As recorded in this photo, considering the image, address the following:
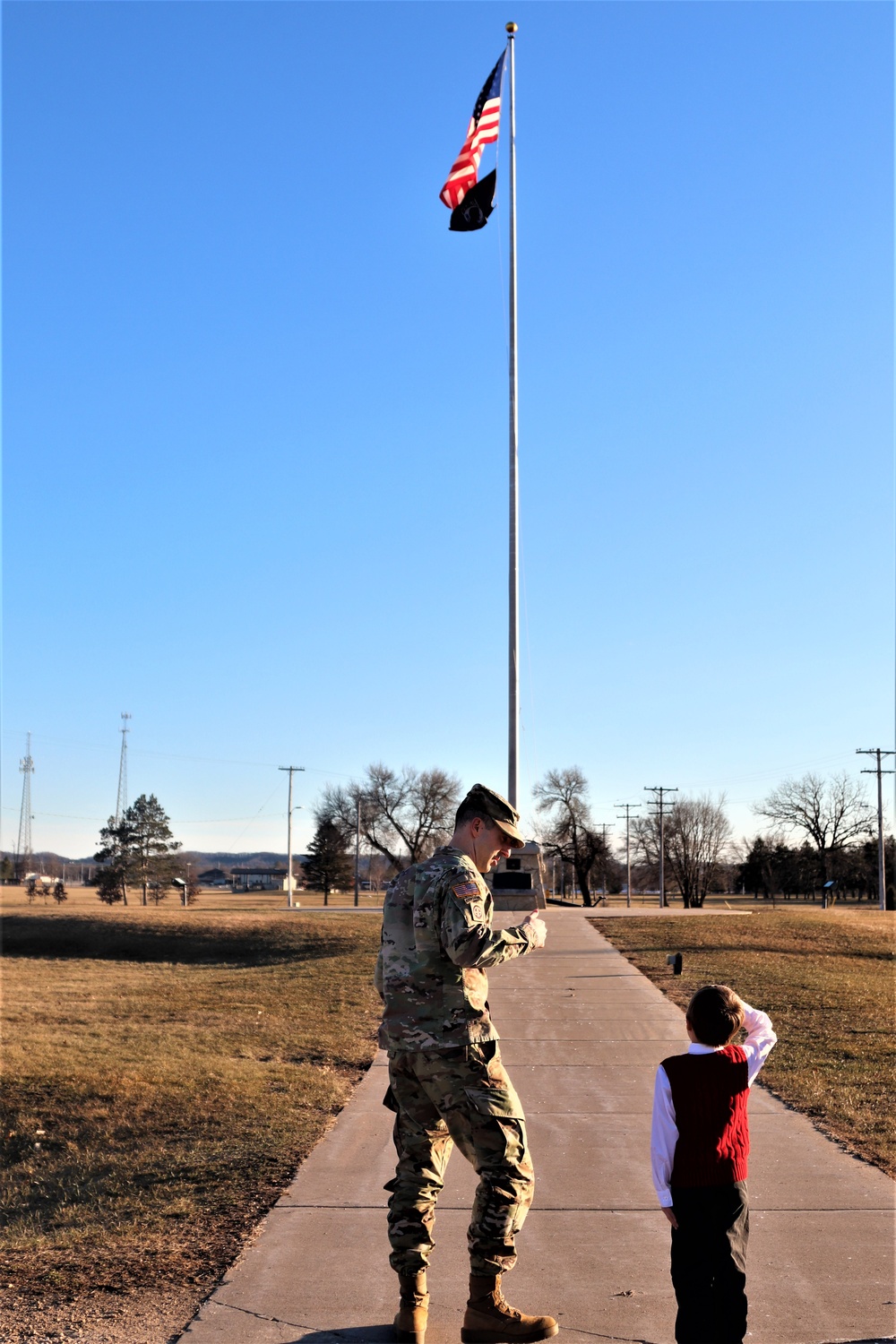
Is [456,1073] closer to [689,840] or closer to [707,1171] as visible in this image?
[707,1171]

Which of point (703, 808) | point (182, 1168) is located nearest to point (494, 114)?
point (182, 1168)

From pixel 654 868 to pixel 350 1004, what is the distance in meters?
95.4

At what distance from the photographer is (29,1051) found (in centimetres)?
1131

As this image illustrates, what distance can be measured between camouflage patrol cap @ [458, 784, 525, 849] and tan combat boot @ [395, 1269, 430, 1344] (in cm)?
160

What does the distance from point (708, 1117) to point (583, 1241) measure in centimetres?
204

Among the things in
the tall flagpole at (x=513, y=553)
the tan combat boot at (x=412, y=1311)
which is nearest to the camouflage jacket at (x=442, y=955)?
the tan combat boot at (x=412, y=1311)

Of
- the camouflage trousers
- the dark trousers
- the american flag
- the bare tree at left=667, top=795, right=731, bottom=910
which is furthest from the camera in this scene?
the bare tree at left=667, top=795, right=731, bottom=910

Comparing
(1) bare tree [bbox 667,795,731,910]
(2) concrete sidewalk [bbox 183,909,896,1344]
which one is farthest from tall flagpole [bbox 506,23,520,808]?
(1) bare tree [bbox 667,795,731,910]

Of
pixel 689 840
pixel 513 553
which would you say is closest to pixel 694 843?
pixel 689 840

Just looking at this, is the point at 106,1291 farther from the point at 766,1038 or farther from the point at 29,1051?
the point at 29,1051

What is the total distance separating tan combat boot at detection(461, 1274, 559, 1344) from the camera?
409cm

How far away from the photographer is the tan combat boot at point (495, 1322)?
4.09 meters

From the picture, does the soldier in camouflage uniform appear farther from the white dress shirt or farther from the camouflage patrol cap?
the white dress shirt

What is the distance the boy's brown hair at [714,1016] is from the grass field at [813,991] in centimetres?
345
